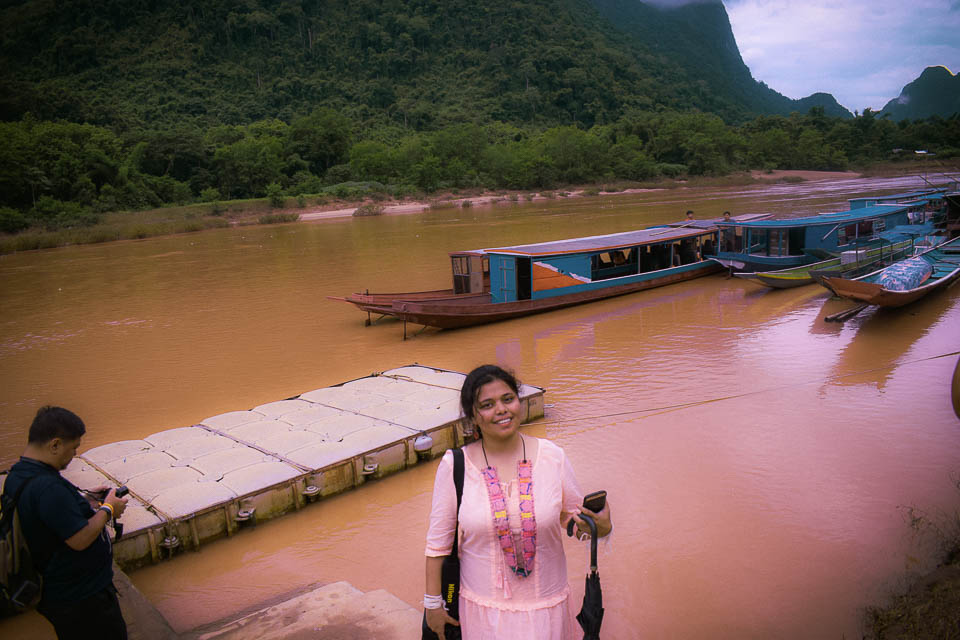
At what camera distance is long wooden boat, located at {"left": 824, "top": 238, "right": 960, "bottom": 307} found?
471 inches

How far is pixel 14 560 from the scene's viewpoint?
115 inches

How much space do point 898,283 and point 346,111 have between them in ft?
264

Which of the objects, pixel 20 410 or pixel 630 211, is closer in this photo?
pixel 20 410

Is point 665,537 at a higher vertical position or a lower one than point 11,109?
lower

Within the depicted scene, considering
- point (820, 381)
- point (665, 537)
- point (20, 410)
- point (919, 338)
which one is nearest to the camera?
point (665, 537)

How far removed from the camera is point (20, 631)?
4.66m

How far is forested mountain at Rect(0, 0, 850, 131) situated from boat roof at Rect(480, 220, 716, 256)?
6010cm

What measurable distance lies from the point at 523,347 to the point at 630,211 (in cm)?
3029

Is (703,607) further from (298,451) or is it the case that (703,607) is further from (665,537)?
(298,451)

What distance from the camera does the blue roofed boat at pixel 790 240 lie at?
A: 56.5 feet

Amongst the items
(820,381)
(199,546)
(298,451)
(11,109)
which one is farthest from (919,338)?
(11,109)

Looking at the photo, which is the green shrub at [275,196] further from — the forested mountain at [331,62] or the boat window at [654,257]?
the boat window at [654,257]

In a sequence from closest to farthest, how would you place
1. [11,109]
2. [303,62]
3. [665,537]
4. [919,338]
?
[665,537] < [919,338] < [11,109] < [303,62]

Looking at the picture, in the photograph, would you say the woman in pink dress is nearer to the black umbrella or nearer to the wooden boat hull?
the black umbrella
